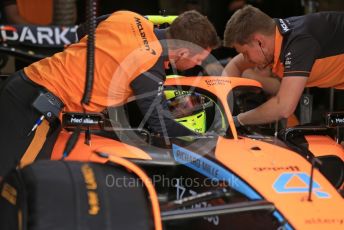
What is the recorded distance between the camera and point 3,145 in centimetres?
320

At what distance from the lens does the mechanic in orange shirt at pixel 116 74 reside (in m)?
3.11

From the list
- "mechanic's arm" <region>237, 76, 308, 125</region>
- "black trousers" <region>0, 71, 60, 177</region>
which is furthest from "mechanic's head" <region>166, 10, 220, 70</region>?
"black trousers" <region>0, 71, 60, 177</region>

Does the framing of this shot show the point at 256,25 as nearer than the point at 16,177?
No

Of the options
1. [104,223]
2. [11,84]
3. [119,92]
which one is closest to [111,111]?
[119,92]

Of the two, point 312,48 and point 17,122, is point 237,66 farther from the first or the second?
point 17,122

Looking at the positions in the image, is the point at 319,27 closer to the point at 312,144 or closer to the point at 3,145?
the point at 312,144

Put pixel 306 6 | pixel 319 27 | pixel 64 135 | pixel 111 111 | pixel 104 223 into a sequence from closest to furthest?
1. pixel 104 223
2. pixel 64 135
3. pixel 111 111
4. pixel 319 27
5. pixel 306 6

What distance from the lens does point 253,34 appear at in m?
3.48

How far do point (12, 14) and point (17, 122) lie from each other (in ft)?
7.99

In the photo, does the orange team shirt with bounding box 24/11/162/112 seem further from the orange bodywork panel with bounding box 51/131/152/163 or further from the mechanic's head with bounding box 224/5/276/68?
the mechanic's head with bounding box 224/5/276/68

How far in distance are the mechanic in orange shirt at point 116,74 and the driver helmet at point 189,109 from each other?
6.4 inches

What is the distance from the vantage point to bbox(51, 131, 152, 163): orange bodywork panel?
2.82 meters

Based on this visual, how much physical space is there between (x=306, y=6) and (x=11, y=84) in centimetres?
373

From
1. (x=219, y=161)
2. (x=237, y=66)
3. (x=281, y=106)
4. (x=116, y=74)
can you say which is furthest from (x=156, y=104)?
(x=237, y=66)
